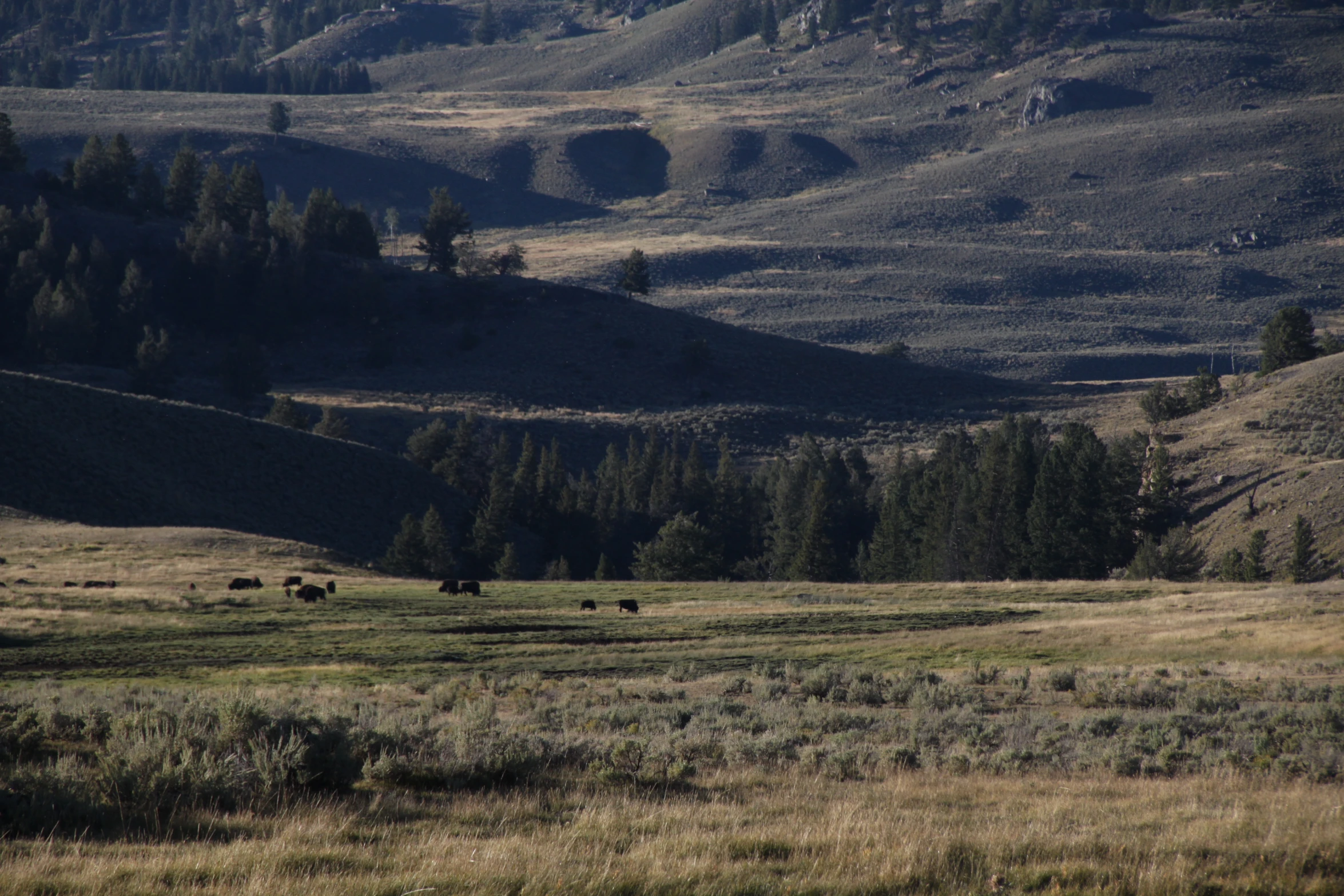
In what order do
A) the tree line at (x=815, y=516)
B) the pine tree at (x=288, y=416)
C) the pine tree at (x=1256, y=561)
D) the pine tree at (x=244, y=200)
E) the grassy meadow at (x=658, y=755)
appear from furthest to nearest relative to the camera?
the pine tree at (x=244, y=200) → the pine tree at (x=288, y=416) → the tree line at (x=815, y=516) → the pine tree at (x=1256, y=561) → the grassy meadow at (x=658, y=755)

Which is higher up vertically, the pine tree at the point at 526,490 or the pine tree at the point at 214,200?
the pine tree at the point at 214,200

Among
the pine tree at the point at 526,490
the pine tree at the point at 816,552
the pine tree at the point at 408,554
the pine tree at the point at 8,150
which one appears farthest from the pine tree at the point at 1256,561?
the pine tree at the point at 8,150

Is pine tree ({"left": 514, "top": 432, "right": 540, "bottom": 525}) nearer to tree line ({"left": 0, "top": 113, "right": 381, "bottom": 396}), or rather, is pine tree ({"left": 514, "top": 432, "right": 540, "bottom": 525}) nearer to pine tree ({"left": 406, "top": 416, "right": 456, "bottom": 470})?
pine tree ({"left": 406, "top": 416, "right": 456, "bottom": 470})

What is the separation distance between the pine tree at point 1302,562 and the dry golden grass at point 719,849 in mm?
48915

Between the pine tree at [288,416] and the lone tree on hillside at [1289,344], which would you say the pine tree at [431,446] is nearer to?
the pine tree at [288,416]

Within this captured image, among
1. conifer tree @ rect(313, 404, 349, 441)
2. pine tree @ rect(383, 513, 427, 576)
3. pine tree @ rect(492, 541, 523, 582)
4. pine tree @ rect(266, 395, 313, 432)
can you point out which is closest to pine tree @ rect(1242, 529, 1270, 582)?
pine tree @ rect(492, 541, 523, 582)

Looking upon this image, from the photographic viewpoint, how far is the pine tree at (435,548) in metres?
65.4

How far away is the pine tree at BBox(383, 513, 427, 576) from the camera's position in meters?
62.6

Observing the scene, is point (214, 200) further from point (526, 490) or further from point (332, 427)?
point (526, 490)

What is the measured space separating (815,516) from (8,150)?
107 metres

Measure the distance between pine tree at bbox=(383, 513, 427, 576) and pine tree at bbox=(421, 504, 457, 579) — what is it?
92 centimetres

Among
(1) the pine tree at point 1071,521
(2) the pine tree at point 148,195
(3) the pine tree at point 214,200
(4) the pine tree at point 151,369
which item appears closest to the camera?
(1) the pine tree at point 1071,521

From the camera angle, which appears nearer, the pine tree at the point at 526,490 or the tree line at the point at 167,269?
the pine tree at the point at 526,490

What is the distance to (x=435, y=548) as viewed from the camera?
2594 inches
